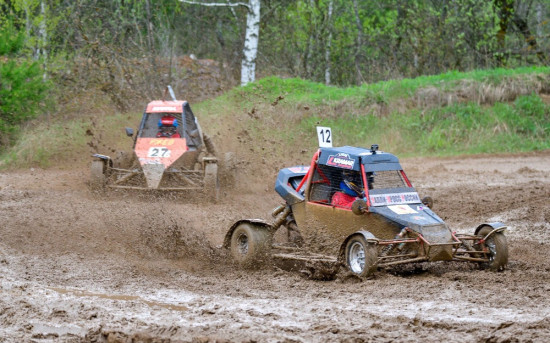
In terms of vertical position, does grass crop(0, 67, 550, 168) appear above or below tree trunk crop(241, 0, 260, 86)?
below

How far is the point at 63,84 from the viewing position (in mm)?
21656

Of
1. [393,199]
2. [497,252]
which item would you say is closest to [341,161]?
[393,199]

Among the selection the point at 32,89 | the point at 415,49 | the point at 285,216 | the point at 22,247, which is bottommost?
the point at 22,247

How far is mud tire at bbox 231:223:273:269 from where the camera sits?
8969 millimetres

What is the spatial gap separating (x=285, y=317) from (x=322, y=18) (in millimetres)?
22394

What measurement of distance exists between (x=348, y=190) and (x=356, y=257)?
1.07m

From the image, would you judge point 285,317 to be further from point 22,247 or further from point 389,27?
point 389,27

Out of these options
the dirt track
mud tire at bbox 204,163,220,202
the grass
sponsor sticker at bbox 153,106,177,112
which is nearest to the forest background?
the grass

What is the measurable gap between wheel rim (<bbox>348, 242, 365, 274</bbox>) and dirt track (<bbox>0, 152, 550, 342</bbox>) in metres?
0.17

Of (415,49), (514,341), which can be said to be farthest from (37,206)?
(415,49)

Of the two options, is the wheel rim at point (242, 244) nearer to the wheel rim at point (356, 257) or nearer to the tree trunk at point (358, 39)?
the wheel rim at point (356, 257)

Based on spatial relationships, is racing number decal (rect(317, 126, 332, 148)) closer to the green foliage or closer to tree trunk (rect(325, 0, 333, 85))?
the green foliage

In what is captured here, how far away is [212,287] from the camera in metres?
7.97

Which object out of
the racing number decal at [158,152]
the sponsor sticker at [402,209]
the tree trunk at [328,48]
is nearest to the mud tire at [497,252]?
the sponsor sticker at [402,209]
